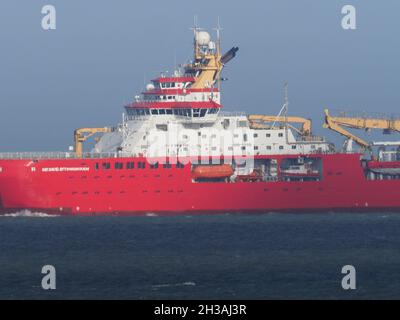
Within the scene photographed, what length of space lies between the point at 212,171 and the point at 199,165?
975 millimetres

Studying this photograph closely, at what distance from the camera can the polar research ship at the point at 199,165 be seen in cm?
6500

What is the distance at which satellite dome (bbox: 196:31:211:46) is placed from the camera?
7006 cm

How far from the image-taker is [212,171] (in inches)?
2618

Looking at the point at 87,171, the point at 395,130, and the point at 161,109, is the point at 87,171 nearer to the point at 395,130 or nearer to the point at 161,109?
the point at 161,109

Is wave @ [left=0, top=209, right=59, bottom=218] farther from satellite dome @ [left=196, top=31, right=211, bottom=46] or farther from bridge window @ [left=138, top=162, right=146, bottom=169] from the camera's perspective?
satellite dome @ [left=196, top=31, right=211, bottom=46]

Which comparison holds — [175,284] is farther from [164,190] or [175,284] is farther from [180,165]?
[180,165]

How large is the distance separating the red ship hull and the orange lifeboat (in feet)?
1.28

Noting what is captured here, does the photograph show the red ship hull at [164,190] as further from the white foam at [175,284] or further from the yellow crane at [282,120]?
the white foam at [175,284]

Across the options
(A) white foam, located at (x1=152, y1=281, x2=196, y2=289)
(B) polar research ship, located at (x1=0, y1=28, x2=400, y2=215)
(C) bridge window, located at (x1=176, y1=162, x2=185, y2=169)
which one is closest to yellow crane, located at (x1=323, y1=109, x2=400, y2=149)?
(B) polar research ship, located at (x1=0, y1=28, x2=400, y2=215)

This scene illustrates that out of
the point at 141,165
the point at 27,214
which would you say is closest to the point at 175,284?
the point at 141,165

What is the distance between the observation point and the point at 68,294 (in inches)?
1683

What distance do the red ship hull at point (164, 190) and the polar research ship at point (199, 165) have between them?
0.17ft

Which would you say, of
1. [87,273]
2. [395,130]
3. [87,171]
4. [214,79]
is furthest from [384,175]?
[87,273]

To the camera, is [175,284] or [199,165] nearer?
[175,284]
